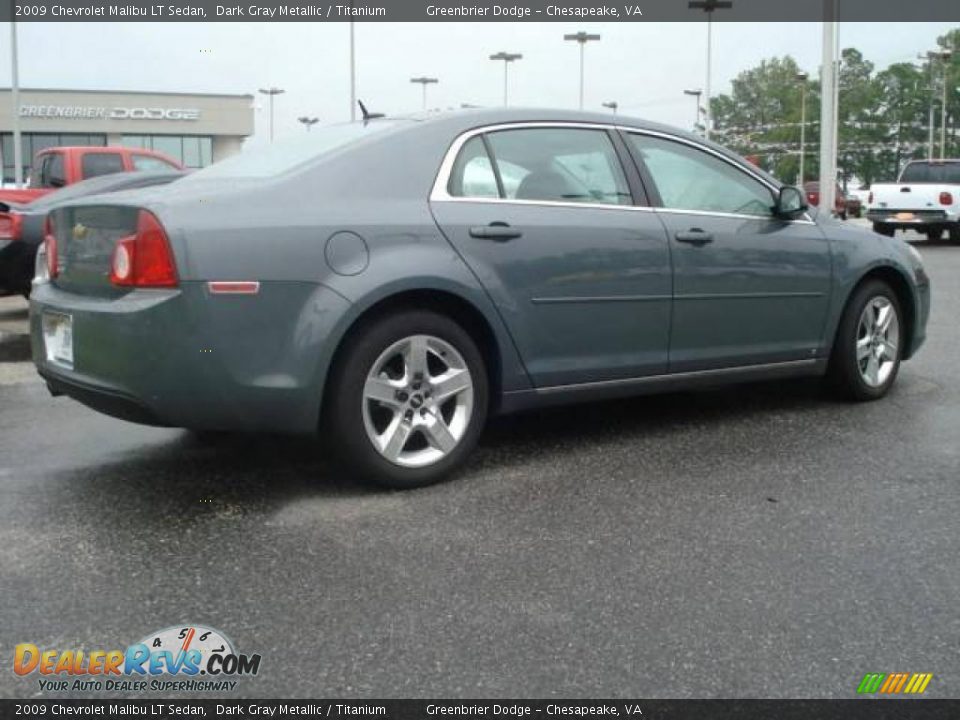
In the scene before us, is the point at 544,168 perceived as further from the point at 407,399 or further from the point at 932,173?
the point at 932,173

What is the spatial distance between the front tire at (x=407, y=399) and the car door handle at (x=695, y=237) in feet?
3.83

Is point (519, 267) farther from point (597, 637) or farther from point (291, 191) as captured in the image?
point (597, 637)

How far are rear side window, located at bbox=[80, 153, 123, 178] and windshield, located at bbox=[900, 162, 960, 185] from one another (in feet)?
51.8

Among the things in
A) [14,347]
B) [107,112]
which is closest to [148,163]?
[14,347]

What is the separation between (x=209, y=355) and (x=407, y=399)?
2.57 ft

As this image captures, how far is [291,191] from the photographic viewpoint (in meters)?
3.87

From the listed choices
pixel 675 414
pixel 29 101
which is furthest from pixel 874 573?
pixel 29 101

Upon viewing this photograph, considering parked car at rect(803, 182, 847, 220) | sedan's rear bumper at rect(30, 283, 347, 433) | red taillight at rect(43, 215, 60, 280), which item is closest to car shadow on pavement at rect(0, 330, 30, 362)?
red taillight at rect(43, 215, 60, 280)

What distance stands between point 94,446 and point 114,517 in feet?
3.79

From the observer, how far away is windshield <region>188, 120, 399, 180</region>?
166 inches

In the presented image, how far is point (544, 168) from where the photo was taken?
14.8ft

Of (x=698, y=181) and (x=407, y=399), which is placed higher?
(x=698, y=181)

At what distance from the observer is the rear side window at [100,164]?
509 inches

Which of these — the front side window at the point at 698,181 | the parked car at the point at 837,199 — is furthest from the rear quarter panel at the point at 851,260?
the parked car at the point at 837,199
